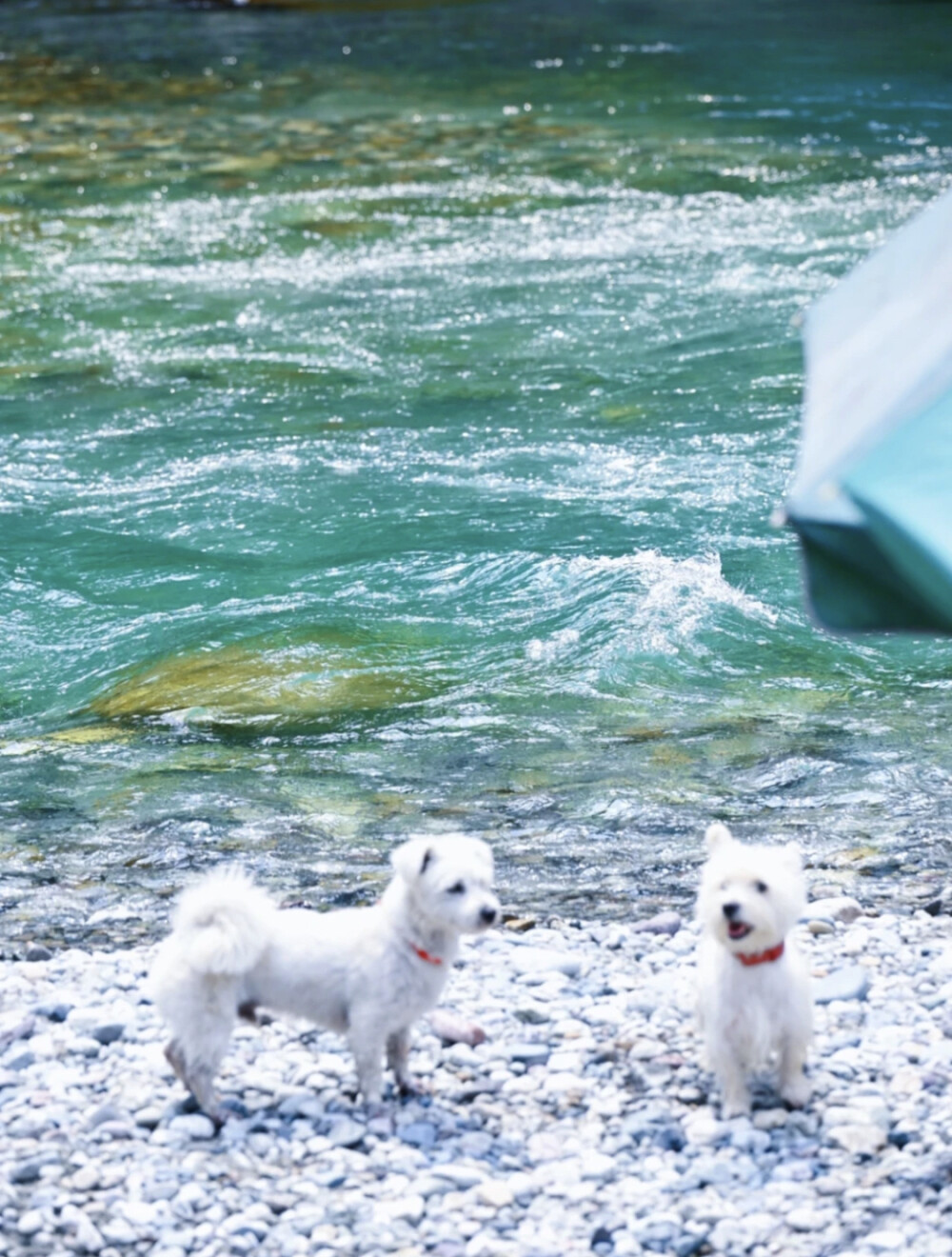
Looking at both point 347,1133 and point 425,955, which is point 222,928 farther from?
point 347,1133

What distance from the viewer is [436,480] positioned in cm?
1202

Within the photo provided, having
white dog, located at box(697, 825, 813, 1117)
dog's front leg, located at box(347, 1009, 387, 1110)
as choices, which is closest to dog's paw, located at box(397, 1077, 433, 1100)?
dog's front leg, located at box(347, 1009, 387, 1110)

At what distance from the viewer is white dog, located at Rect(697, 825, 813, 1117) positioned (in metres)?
4.47

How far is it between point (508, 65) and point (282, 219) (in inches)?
324

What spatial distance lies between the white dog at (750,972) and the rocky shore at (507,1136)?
0.14 m

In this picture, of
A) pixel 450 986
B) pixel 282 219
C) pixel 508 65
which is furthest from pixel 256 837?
pixel 508 65

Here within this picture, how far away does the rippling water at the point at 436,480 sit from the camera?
24.6 feet

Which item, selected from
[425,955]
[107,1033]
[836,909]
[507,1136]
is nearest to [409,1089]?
[507,1136]

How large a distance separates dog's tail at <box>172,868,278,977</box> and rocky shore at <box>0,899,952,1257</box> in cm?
49

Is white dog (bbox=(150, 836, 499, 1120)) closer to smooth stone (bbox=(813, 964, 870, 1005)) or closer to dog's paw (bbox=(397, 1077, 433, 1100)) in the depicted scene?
dog's paw (bbox=(397, 1077, 433, 1100))

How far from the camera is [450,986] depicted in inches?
216

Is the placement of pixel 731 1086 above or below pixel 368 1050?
below

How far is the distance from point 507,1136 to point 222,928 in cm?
96

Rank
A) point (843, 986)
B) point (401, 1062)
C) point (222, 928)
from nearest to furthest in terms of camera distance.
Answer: point (222, 928)
point (401, 1062)
point (843, 986)
